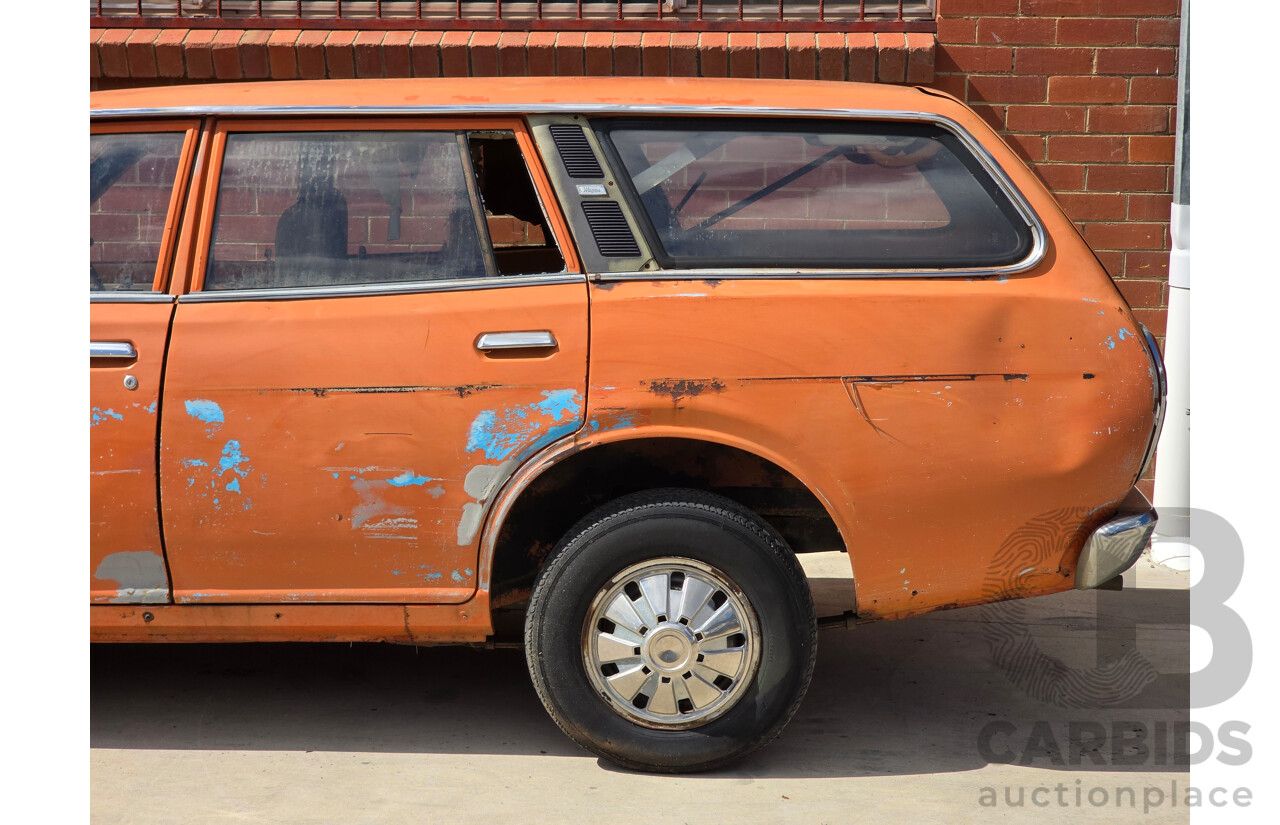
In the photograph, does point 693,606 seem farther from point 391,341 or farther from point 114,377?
point 114,377

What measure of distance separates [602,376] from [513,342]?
0.25m

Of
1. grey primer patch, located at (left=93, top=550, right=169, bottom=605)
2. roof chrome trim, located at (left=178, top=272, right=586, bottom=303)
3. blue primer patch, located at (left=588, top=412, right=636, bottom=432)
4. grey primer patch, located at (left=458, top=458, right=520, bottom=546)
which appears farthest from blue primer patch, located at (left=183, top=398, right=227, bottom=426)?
blue primer patch, located at (left=588, top=412, right=636, bottom=432)

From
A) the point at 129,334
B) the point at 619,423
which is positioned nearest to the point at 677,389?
the point at 619,423

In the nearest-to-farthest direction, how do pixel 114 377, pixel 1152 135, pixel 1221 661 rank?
pixel 114 377
pixel 1221 661
pixel 1152 135

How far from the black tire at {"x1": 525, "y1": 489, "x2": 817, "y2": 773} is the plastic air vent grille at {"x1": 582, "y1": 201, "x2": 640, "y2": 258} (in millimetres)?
676

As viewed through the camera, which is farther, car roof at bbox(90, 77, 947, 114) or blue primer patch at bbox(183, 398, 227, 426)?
car roof at bbox(90, 77, 947, 114)

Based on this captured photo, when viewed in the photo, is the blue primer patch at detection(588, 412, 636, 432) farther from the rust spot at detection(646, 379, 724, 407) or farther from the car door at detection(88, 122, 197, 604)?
the car door at detection(88, 122, 197, 604)

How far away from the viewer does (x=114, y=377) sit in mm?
3227

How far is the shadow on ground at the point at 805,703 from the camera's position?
356cm

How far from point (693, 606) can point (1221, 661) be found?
2130mm

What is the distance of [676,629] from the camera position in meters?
3.26

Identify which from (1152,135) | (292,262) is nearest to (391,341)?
(292,262)

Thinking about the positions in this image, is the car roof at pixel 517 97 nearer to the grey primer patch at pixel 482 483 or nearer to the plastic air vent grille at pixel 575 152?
the plastic air vent grille at pixel 575 152

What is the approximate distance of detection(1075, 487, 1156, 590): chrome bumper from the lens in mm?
3256
